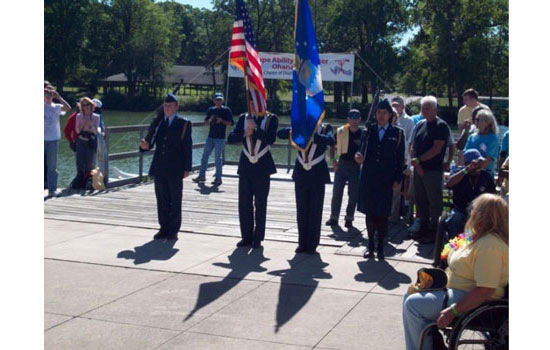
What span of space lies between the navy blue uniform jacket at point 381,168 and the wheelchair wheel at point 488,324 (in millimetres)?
3820

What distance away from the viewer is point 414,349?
16.5 feet

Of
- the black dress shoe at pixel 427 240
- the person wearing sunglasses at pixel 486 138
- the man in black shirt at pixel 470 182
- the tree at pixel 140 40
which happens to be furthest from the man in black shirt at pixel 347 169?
the tree at pixel 140 40

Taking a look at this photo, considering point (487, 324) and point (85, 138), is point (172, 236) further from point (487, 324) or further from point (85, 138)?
point (487, 324)

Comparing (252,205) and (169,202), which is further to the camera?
(169,202)

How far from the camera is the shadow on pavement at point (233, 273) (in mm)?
6934

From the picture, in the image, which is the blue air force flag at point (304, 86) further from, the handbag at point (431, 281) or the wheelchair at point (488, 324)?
the wheelchair at point (488, 324)

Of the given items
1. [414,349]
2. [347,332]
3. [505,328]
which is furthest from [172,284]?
[505,328]

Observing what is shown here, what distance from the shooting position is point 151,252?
28.9 ft

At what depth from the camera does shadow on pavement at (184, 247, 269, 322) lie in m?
6.93

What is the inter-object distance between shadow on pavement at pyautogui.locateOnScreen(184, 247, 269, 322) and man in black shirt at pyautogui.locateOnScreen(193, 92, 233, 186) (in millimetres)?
5675

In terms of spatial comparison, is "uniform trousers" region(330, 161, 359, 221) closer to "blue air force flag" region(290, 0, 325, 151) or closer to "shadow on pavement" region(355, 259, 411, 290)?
"blue air force flag" region(290, 0, 325, 151)

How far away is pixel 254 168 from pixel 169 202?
1284 mm

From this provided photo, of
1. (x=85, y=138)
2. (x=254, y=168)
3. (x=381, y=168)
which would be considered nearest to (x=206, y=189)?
(x=85, y=138)
